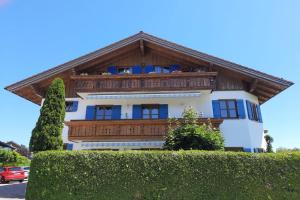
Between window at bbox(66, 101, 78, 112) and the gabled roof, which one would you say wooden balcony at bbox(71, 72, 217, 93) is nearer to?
window at bbox(66, 101, 78, 112)

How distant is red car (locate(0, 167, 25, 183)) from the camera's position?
80.5 feet

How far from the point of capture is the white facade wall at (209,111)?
61.2ft

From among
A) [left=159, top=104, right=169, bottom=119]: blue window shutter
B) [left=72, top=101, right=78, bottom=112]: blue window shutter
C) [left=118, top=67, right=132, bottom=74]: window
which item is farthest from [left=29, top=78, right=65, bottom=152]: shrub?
[left=159, top=104, right=169, bottom=119]: blue window shutter

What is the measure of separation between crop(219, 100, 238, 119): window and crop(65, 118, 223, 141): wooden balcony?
5.31 feet

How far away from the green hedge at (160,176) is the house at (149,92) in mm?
7372

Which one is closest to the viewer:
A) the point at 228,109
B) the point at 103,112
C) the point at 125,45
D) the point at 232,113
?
the point at 232,113

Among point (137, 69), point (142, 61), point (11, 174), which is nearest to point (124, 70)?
point (137, 69)

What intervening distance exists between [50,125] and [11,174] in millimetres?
13655

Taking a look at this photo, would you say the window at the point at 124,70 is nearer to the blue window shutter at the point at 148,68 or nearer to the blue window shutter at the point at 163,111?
the blue window shutter at the point at 148,68

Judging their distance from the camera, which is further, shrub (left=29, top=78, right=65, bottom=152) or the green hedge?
shrub (left=29, top=78, right=65, bottom=152)

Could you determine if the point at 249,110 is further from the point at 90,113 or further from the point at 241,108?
the point at 90,113

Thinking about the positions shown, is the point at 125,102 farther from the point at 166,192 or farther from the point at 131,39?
the point at 166,192

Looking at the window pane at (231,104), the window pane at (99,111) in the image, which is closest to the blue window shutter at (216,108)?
the window pane at (231,104)

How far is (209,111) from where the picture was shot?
64.2ft
